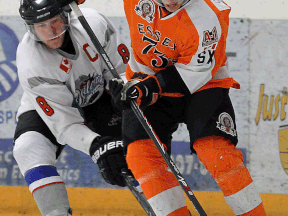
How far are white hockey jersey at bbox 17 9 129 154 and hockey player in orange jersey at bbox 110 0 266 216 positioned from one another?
1.36 feet

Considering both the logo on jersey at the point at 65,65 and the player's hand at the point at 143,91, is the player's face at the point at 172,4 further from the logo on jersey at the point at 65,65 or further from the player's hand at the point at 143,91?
the logo on jersey at the point at 65,65

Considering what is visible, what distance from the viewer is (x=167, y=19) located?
4.76ft

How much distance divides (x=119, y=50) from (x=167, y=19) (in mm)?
641

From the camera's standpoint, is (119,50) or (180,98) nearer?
(180,98)

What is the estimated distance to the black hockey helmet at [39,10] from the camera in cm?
172

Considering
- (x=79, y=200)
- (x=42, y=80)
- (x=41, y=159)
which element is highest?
(x=42, y=80)

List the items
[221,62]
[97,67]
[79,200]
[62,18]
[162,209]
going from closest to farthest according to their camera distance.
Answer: [162,209] < [221,62] < [62,18] < [97,67] < [79,200]

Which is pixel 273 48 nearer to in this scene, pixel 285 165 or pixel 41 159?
pixel 285 165

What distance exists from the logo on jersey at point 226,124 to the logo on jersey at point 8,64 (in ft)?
5.04

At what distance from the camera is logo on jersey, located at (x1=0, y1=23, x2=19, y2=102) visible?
2557mm

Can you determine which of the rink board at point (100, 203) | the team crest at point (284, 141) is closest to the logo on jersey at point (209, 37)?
the team crest at point (284, 141)

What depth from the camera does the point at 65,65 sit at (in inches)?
74.4

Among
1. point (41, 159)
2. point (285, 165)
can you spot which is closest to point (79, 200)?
point (41, 159)

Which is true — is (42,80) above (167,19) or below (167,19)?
below
